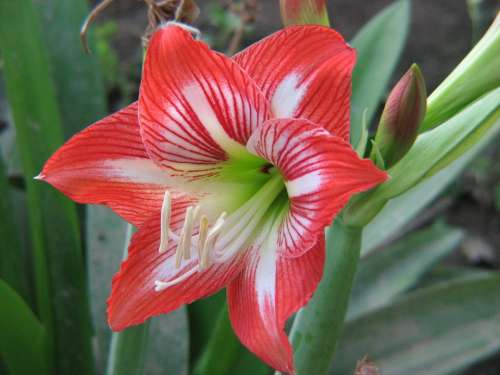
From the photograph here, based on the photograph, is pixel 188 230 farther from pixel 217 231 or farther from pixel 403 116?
pixel 403 116

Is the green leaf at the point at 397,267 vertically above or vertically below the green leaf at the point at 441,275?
above

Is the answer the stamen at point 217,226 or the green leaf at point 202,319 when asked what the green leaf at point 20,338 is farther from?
the stamen at point 217,226

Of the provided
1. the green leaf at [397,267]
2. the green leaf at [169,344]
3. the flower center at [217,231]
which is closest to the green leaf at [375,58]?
the green leaf at [397,267]

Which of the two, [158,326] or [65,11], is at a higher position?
[65,11]

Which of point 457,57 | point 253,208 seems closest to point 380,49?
point 253,208

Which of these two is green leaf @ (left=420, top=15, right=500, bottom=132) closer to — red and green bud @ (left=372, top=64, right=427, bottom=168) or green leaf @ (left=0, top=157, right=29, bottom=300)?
red and green bud @ (left=372, top=64, right=427, bottom=168)

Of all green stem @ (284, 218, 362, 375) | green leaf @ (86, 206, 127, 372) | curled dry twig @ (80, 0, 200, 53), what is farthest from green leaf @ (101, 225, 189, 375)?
curled dry twig @ (80, 0, 200, 53)

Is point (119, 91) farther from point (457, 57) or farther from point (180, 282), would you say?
point (180, 282)

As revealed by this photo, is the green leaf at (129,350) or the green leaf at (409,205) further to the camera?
the green leaf at (409,205)

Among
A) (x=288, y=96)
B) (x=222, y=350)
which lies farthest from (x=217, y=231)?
(x=222, y=350)
